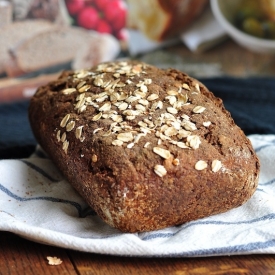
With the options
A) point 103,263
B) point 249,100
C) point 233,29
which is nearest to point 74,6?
point 233,29

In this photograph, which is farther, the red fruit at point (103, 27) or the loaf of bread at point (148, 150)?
the red fruit at point (103, 27)

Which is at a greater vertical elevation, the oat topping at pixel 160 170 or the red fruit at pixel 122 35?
the oat topping at pixel 160 170

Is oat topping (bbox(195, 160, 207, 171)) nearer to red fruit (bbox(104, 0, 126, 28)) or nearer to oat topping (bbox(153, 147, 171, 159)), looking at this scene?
oat topping (bbox(153, 147, 171, 159))

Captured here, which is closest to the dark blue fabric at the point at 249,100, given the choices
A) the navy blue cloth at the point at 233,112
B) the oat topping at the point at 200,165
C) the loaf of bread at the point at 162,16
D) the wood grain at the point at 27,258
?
the navy blue cloth at the point at 233,112

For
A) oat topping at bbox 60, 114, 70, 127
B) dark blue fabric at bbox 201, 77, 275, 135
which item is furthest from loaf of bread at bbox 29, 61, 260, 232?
dark blue fabric at bbox 201, 77, 275, 135

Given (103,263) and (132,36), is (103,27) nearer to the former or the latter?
(132,36)

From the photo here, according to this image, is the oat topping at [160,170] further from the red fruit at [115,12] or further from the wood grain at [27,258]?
the red fruit at [115,12]

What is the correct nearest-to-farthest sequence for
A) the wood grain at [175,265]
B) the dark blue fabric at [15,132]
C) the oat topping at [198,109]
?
1. the wood grain at [175,265]
2. the oat topping at [198,109]
3. the dark blue fabric at [15,132]
